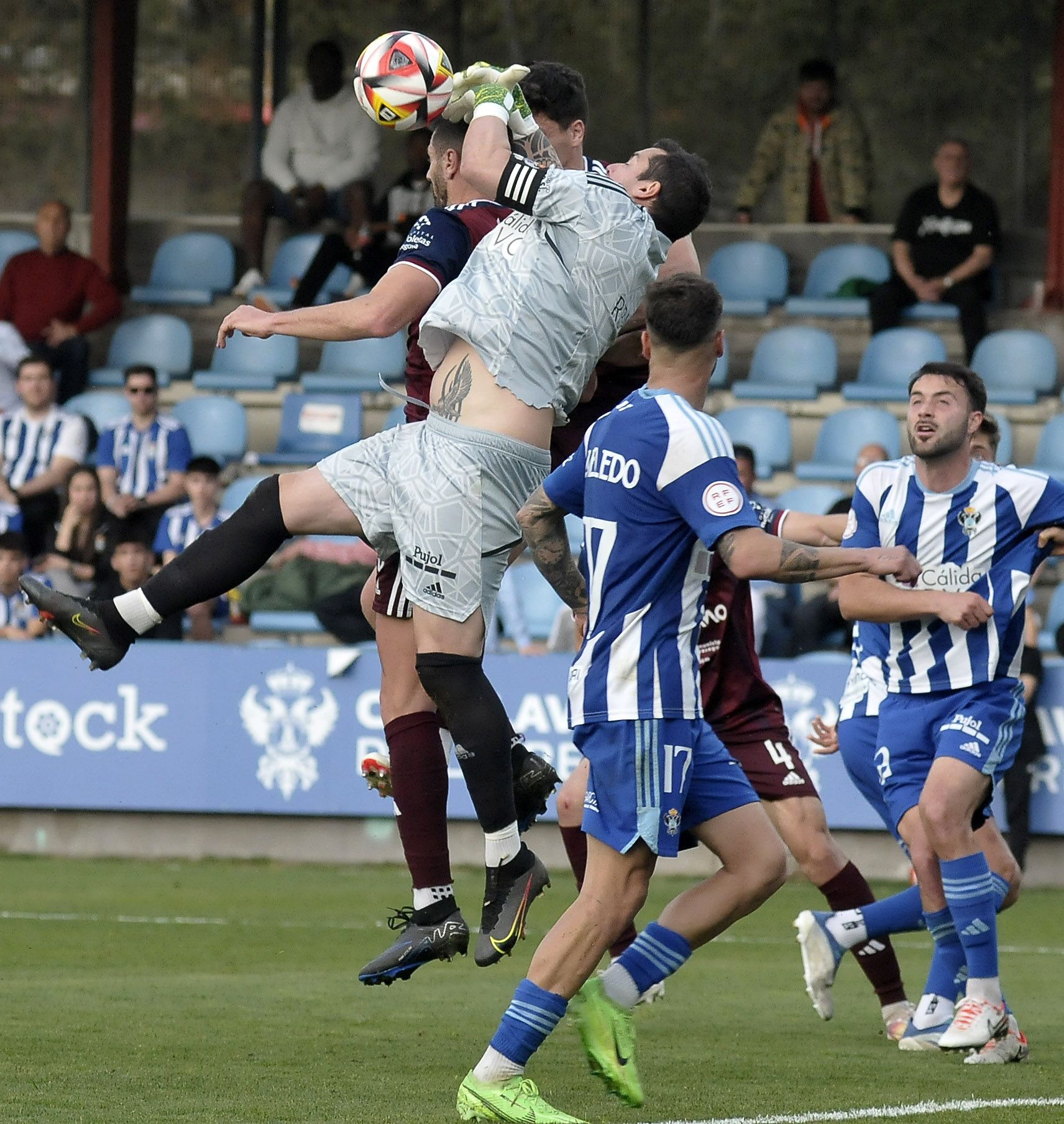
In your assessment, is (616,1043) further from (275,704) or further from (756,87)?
(756,87)

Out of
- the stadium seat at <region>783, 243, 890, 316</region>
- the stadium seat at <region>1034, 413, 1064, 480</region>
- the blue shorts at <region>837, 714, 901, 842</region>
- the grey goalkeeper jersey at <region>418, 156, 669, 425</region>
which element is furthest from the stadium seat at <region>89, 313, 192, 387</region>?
the grey goalkeeper jersey at <region>418, 156, 669, 425</region>

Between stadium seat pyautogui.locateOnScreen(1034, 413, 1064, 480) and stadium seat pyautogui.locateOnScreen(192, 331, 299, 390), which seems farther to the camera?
stadium seat pyautogui.locateOnScreen(192, 331, 299, 390)

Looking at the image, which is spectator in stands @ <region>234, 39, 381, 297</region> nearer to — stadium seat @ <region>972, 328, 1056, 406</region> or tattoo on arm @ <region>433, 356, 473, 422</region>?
stadium seat @ <region>972, 328, 1056, 406</region>

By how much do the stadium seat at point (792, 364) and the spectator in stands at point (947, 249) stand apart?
0.43m

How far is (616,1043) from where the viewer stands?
4.89 metres

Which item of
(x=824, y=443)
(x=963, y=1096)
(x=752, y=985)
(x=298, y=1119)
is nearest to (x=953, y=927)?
(x=963, y=1096)

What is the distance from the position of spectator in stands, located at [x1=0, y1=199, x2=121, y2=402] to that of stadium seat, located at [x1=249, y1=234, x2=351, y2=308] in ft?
3.85

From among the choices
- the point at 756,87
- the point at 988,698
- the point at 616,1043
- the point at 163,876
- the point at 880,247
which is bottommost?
the point at 163,876

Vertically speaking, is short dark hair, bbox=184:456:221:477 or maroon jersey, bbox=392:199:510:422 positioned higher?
maroon jersey, bbox=392:199:510:422

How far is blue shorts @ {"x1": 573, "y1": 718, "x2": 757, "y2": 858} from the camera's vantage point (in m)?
4.90

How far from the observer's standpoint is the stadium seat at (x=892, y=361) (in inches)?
539

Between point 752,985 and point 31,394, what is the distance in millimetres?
7190

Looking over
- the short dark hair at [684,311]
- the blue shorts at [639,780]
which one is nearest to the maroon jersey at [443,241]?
the short dark hair at [684,311]

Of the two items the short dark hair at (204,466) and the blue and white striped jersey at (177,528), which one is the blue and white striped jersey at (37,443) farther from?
the short dark hair at (204,466)
